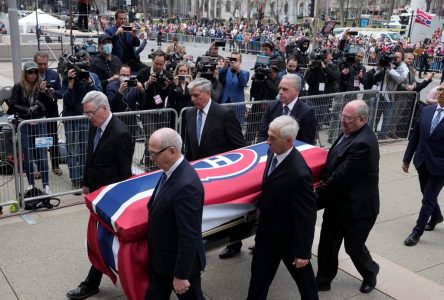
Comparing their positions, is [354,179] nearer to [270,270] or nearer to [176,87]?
[270,270]

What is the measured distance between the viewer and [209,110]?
5.00m

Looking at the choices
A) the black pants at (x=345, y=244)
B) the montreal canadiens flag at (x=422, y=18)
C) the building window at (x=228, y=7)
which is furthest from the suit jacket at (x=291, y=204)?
the building window at (x=228, y=7)

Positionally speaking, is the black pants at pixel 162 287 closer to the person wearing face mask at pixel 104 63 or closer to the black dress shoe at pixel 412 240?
the black dress shoe at pixel 412 240

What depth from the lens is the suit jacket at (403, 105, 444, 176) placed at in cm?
544

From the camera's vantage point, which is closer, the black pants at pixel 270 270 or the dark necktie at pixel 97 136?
the black pants at pixel 270 270

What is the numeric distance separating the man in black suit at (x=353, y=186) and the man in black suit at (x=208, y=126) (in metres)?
1.10

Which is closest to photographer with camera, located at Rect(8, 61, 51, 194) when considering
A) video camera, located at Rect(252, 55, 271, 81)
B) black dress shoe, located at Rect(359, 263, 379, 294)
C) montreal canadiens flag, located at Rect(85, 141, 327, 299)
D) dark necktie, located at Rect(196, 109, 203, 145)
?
dark necktie, located at Rect(196, 109, 203, 145)

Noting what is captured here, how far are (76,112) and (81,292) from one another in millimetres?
3420

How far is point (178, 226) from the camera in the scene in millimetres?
3062

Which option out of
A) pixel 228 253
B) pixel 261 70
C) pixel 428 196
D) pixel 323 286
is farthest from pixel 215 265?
pixel 261 70

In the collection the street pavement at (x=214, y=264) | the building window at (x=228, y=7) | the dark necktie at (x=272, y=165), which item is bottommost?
the street pavement at (x=214, y=264)

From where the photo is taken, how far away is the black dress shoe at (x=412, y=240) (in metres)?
5.61

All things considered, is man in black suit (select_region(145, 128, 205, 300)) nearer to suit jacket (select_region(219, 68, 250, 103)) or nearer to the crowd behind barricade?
the crowd behind barricade

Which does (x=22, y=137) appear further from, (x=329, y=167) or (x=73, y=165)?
(x=329, y=167)
